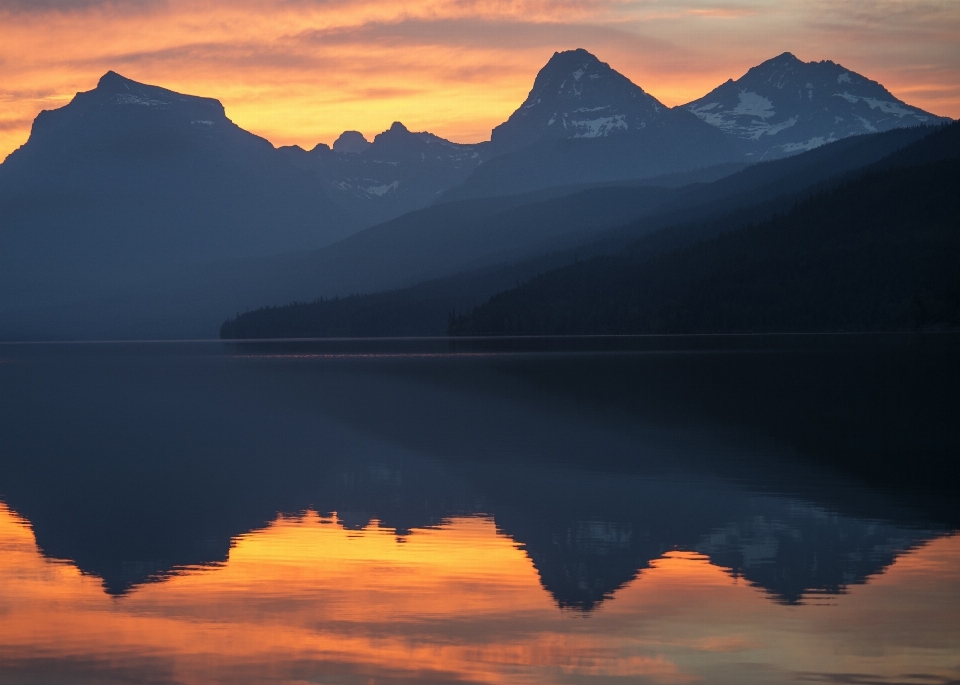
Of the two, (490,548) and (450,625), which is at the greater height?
(490,548)

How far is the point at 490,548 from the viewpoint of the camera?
3153 cm

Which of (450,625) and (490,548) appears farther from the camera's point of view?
(490,548)

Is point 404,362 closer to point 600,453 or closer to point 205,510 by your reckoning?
point 600,453

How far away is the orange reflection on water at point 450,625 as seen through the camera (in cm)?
2138

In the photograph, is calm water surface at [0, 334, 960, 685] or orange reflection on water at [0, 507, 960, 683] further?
calm water surface at [0, 334, 960, 685]

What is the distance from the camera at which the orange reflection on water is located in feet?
70.1

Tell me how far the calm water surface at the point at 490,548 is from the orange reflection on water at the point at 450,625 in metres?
0.08

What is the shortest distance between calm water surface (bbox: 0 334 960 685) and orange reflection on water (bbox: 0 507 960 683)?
78mm

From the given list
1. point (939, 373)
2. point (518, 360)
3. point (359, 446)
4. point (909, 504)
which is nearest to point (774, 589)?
point (909, 504)

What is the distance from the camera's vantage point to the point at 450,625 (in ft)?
→ 79.5

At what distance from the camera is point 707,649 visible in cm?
2233

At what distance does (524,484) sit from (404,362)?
109302 mm

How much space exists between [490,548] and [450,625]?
24.1ft

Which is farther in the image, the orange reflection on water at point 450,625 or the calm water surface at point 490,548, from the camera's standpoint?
the calm water surface at point 490,548
